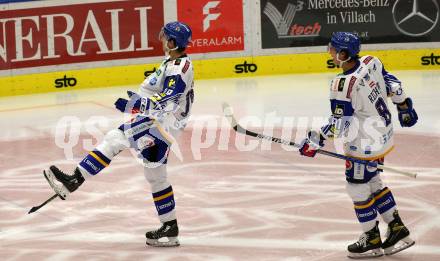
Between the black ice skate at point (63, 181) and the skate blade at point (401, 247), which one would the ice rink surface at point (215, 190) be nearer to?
the skate blade at point (401, 247)

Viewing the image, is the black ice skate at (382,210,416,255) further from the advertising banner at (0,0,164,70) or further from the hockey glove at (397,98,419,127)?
the advertising banner at (0,0,164,70)

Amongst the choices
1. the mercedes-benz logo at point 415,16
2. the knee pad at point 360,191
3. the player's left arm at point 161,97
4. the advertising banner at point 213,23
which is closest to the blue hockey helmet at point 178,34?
the player's left arm at point 161,97

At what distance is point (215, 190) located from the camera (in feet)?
30.9

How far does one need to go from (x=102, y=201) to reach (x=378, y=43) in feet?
26.9

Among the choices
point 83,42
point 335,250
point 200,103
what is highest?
point 83,42

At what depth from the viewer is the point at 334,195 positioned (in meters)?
9.04

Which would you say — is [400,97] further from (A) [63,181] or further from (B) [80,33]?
(B) [80,33]

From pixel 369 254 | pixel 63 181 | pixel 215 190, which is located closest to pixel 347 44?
pixel 369 254

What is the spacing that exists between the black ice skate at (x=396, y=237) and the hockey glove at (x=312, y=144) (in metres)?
0.84

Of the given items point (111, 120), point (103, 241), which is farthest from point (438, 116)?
point (103, 241)

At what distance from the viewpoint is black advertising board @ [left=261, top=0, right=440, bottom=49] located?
52.0 feet

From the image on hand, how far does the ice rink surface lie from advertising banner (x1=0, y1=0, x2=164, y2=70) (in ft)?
4.20

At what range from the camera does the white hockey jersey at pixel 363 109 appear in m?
6.86

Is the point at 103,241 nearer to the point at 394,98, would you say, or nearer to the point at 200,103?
the point at 394,98
